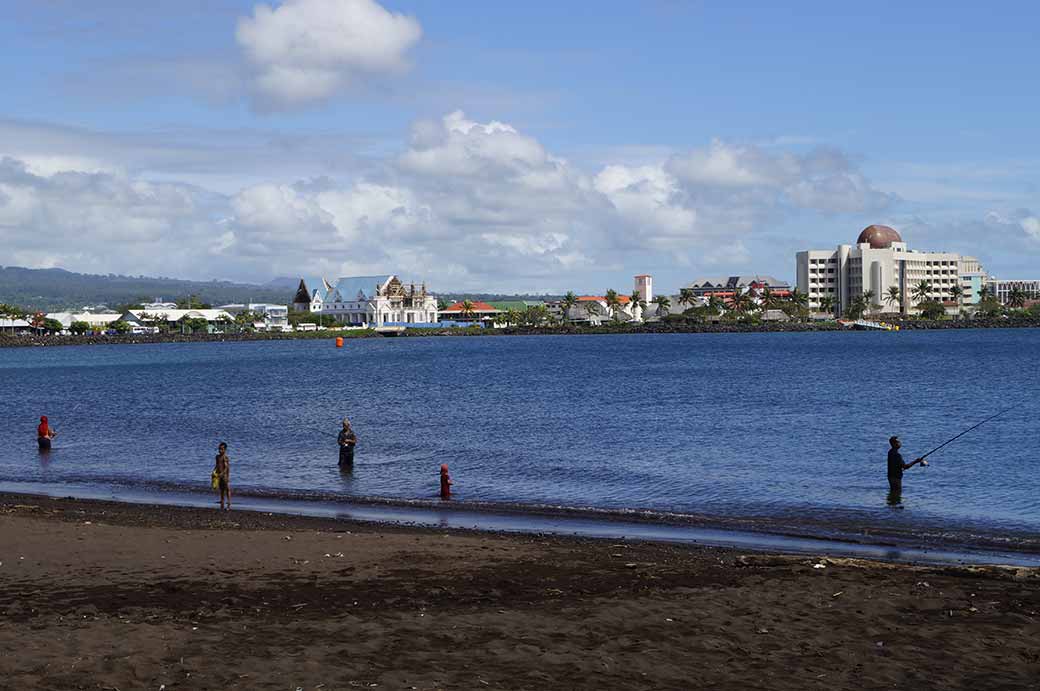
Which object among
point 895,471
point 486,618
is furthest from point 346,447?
point 486,618

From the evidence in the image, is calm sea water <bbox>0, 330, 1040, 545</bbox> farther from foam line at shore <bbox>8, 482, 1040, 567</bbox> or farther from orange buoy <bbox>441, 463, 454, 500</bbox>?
foam line at shore <bbox>8, 482, 1040, 567</bbox>

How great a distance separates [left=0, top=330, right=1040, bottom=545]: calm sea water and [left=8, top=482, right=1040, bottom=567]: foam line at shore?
1.70 meters

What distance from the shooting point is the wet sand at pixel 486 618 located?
1114 centimetres

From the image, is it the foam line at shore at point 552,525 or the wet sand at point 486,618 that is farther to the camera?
the foam line at shore at point 552,525

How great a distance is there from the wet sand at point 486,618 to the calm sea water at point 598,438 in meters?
7.98

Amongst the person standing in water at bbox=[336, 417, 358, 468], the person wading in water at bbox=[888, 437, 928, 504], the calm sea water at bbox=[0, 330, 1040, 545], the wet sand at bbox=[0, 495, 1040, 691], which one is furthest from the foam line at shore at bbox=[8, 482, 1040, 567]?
the person wading in water at bbox=[888, 437, 928, 504]

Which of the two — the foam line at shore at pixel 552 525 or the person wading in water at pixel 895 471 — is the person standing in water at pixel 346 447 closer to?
the foam line at shore at pixel 552 525

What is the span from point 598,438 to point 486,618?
92.6ft

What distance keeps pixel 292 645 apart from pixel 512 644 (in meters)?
2.55

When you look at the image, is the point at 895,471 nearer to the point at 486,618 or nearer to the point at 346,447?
the point at 346,447

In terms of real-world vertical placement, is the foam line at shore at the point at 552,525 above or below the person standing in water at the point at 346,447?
below

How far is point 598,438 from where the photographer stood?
41.4 m

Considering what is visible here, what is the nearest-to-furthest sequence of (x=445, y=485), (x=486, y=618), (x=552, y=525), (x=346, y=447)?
1. (x=486, y=618)
2. (x=552, y=525)
3. (x=445, y=485)
4. (x=346, y=447)

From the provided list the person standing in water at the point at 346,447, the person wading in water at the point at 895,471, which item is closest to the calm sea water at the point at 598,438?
the person wading in water at the point at 895,471
